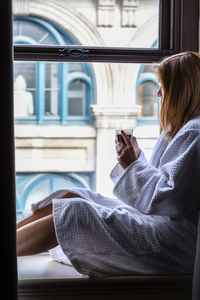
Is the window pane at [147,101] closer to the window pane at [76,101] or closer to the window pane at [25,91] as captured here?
the window pane at [76,101]

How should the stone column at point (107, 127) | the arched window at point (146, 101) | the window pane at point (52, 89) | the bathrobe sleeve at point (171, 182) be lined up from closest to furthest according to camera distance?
the bathrobe sleeve at point (171, 182) < the stone column at point (107, 127) < the arched window at point (146, 101) < the window pane at point (52, 89)

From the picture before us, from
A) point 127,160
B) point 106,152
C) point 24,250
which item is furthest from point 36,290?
point 106,152

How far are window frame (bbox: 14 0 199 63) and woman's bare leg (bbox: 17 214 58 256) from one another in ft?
2.38

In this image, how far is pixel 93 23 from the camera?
2.11 m

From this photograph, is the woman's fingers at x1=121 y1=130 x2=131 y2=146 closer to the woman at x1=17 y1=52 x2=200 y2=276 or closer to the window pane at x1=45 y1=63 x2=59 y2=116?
the woman at x1=17 y1=52 x2=200 y2=276

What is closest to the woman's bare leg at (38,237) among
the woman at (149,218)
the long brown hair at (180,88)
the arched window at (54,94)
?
the woman at (149,218)

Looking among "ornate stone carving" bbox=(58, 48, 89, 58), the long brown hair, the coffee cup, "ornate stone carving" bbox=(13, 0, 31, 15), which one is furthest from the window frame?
the coffee cup

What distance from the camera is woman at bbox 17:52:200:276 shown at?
144 cm

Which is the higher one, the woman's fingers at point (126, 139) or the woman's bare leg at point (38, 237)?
the woman's fingers at point (126, 139)

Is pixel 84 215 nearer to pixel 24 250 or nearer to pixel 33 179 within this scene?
pixel 24 250

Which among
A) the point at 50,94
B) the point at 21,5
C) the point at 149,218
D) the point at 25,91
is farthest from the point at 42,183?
the point at 149,218

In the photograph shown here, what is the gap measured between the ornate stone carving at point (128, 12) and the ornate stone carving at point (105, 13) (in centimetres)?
6

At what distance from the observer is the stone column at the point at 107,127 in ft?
7.76

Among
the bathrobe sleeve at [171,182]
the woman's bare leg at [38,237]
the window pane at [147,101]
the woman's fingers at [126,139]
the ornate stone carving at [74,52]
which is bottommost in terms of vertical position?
the woman's bare leg at [38,237]
